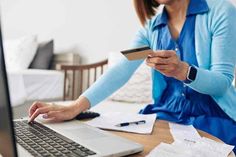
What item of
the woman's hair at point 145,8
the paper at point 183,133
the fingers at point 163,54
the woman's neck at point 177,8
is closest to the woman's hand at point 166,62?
the fingers at point 163,54

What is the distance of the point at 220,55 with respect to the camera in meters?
0.81

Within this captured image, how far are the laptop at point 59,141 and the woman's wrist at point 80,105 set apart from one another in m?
0.11

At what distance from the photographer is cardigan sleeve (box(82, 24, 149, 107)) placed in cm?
93

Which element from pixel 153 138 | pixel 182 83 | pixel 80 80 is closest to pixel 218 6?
pixel 182 83

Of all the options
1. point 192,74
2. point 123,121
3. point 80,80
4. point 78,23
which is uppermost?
point 78,23

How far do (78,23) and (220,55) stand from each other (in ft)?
6.35

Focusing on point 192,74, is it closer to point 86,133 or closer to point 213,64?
point 213,64

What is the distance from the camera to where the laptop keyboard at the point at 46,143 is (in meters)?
0.48

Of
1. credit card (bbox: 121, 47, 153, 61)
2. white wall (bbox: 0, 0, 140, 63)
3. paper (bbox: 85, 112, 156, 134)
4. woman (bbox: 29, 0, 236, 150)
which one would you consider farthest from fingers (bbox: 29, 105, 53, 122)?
white wall (bbox: 0, 0, 140, 63)

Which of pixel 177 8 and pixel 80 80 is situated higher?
pixel 177 8

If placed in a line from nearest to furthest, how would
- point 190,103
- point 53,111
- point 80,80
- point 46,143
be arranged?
point 46,143 → point 53,111 → point 190,103 → point 80,80

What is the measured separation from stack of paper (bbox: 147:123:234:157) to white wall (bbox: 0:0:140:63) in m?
1.61

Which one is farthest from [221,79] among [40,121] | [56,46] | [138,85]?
[56,46]

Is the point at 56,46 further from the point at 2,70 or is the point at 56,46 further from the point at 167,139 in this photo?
the point at 2,70
